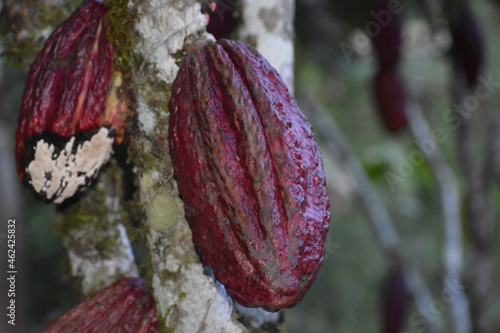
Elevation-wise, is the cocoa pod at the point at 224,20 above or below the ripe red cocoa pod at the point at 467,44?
above

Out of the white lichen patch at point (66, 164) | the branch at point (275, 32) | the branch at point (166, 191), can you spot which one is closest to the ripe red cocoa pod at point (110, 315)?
the branch at point (166, 191)

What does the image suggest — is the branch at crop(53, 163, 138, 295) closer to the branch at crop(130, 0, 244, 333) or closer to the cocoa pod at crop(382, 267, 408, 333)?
the branch at crop(130, 0, 244, 333)

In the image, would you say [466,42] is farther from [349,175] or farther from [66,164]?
[66,164]

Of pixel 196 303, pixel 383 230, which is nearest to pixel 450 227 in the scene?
pixel 383 230

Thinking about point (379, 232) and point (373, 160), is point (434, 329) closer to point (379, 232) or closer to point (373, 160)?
point (379, 232)

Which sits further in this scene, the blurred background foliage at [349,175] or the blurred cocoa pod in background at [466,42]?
the blurred background foliage at [349,175]

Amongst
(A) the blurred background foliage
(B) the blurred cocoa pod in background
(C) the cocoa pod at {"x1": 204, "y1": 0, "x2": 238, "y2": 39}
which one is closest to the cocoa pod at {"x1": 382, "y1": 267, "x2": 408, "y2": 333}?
(A) the blurred background foliage

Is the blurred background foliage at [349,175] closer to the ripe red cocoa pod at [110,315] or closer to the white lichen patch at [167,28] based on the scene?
the ripe red cocoa pod at [110,315]
